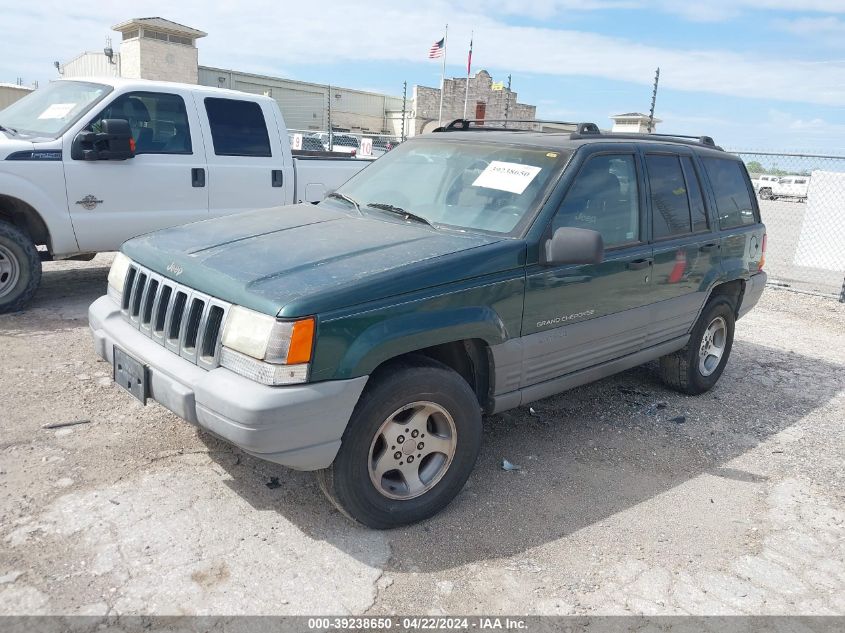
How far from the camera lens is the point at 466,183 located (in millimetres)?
3979

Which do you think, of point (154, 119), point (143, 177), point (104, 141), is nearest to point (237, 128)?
point (154, 119)

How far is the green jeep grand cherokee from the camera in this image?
9.23 feet

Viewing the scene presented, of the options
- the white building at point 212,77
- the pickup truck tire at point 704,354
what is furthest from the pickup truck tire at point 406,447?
the white building at point 212,77

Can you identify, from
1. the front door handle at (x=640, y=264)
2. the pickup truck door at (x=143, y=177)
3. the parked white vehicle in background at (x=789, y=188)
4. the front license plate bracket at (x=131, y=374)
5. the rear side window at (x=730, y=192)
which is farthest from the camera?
the parked white vehicle in background at (x=789, y=188)

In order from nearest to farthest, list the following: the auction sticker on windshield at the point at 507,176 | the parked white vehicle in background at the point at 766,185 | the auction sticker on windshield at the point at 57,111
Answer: the auction sticker on windshield at the point at 507,176, the auction sticker on windshield at the point at 57,111, the parked white vehicle in background at the point at 766,185

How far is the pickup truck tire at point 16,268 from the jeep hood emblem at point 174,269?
3.44m

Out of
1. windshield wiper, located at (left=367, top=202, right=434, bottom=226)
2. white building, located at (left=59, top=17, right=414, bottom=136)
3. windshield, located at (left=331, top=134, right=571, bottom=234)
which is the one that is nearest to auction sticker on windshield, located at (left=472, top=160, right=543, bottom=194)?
windshield, located at (left=331, top=134, right=571, bottom=234)

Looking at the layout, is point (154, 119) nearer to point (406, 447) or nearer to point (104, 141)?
point (104, 141)

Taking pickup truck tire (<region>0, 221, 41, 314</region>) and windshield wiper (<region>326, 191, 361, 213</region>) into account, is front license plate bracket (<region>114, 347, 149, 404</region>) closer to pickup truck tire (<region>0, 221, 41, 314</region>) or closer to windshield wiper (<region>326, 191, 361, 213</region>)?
windshield wiper (<region>326, 191, 361, 213</region>)

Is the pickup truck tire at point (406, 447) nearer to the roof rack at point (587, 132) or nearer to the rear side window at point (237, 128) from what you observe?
the roof rack at point (587, 132)

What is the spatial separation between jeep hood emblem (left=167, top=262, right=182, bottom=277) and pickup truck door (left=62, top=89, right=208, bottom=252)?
135 inches

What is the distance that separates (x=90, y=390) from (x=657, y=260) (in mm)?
3858

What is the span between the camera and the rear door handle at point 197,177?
6715 millimetres

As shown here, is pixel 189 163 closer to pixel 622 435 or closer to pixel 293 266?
pixel 293 266
